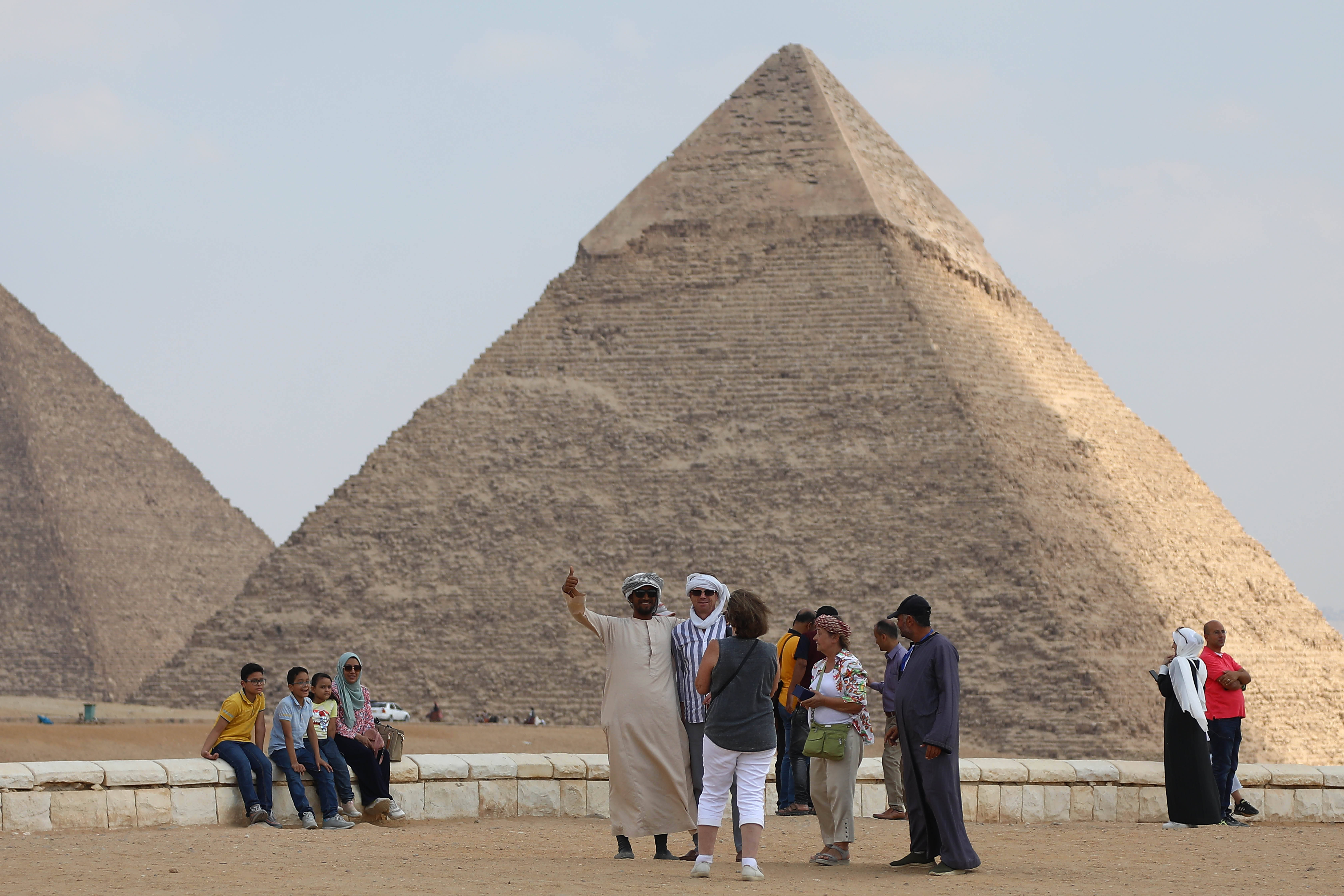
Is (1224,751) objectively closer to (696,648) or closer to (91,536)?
(696,648)

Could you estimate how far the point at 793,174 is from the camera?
47969 millimetres

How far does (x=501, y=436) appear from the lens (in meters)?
46.0

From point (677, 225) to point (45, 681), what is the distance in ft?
65.4

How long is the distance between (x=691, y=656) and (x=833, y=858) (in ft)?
3.68

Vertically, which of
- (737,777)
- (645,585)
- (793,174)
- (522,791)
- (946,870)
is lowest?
(946,870)

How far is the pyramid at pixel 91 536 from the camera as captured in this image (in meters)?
55.9

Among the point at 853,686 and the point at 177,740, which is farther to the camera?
the point at 177,740

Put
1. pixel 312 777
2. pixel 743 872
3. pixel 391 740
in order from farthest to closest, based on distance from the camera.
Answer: pixel 391 740, pixel 312 777, pixel 743 872

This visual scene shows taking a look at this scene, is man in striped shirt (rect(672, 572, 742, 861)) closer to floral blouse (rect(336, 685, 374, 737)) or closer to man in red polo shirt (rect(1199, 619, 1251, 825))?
floral blouse (rect(336, 685, 374, 737))

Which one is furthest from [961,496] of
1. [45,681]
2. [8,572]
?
[8,572]


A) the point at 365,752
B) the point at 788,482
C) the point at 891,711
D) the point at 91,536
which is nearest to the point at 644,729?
the point at 891,711

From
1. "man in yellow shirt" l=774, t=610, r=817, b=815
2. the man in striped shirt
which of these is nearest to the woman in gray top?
the man in striped shirt

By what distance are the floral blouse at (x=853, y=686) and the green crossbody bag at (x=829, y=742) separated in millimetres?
101

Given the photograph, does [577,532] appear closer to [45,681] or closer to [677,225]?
[677,225]
